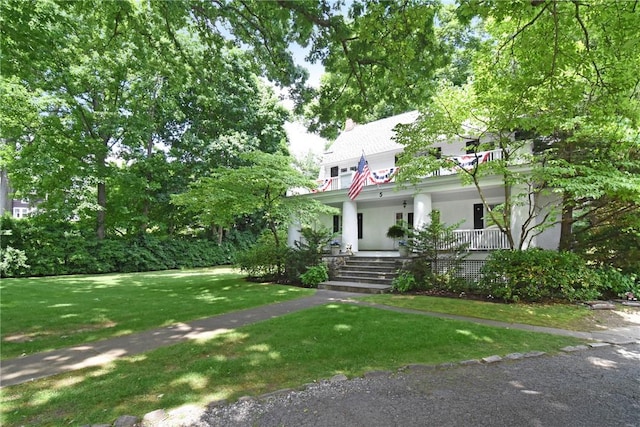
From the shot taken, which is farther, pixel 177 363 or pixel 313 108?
pixel 313 108

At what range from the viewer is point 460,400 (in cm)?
337

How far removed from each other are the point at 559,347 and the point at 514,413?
2880 millimetres

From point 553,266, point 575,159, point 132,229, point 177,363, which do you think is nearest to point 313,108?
point 177,363

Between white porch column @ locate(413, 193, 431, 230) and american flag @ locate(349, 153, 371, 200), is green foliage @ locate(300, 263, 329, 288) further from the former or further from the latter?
white porch column @ locate(413, 193, 431, 230)

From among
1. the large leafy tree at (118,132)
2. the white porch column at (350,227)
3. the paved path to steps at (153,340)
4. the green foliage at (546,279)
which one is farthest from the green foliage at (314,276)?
the large leafy tree at (118,132)

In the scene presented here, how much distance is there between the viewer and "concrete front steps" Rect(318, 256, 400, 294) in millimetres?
11417

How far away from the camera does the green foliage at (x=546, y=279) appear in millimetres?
8742

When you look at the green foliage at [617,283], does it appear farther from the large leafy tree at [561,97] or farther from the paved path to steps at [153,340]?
the paved path to steps at [153,340]

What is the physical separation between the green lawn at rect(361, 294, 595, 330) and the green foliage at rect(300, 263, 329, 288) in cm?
313

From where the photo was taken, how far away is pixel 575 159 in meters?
10.3

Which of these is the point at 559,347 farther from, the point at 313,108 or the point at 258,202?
the point at 258,202

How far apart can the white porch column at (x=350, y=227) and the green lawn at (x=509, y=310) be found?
675 centimetres

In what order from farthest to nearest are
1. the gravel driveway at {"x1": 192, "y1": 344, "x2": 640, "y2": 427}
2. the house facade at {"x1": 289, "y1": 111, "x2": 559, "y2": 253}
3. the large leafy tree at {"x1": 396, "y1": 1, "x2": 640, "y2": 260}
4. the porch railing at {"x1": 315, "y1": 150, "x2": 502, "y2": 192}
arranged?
1. the house facade at {"x1": 289, "y1": 111, "x2": 559, "y2": 253}
2. the porch railing at {"x1": 315, "y1": 150, "x2": 502, "y2": 192}
3. the large leafy tree at {"x1": 396, "y1": 1, "x2": 640, "y2": 260}
4. the gravel driveway at {"x1": 192, "y1": 344, "x2": 640, "y2": 427}

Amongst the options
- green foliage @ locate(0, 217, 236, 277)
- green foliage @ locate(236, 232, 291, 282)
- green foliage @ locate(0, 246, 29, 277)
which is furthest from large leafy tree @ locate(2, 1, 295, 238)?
green foliage @ locate(236, 232, 291, 282)
